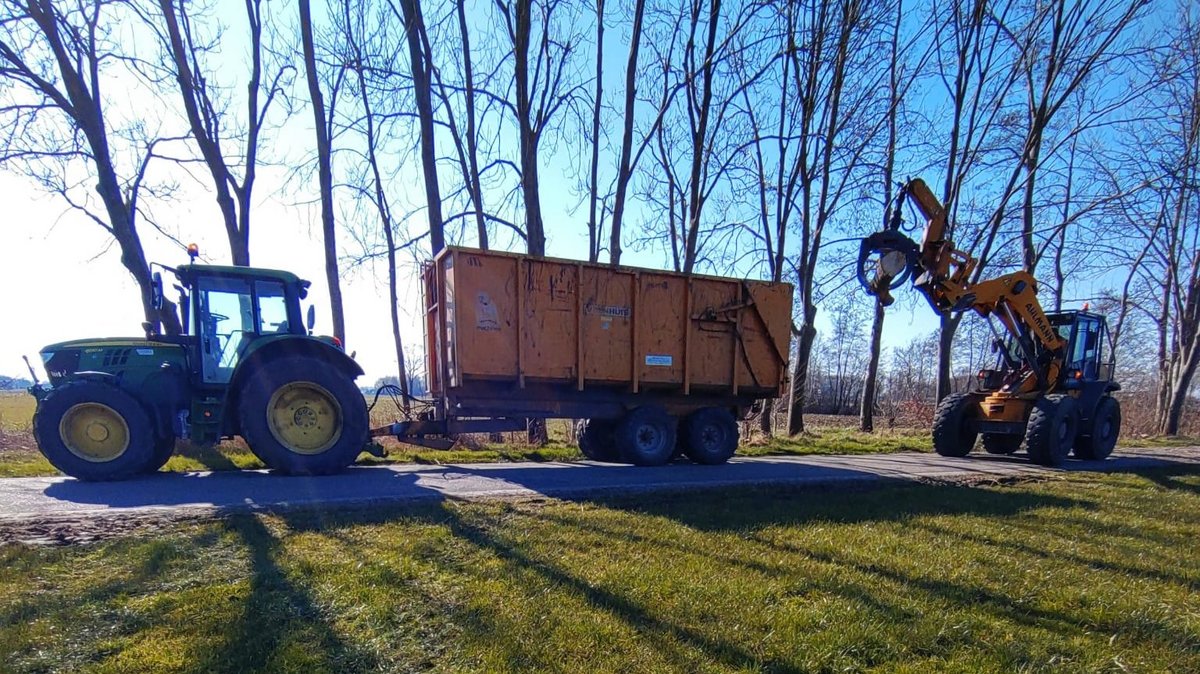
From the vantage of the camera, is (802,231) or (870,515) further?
(802,231)

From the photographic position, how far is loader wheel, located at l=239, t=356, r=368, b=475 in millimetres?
7207

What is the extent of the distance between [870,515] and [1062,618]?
2.47 metres

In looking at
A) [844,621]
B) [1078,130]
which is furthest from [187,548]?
[1078,130]

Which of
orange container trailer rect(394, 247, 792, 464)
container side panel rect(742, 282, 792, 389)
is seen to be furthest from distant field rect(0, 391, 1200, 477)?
container side panel rect(742, 282, 792, 389)

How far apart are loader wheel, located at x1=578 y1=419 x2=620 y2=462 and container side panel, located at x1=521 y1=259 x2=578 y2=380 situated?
1.54m

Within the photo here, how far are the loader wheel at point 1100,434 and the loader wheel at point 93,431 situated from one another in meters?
15.9

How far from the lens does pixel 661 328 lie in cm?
980

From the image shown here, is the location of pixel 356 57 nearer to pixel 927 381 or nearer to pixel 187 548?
pixel 187 548

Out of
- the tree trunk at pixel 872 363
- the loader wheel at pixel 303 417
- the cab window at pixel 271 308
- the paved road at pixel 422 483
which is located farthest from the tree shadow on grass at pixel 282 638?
the tree trunk at pixel 872 363

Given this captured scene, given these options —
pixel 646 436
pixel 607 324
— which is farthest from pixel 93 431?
pixel 646 436

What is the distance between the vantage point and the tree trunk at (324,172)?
1195cm

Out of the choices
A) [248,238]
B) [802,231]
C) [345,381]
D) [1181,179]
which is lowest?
[345,381]

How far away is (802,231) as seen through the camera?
56.2ft

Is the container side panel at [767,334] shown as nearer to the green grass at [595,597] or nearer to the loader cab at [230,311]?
the green grass at [595,597]
